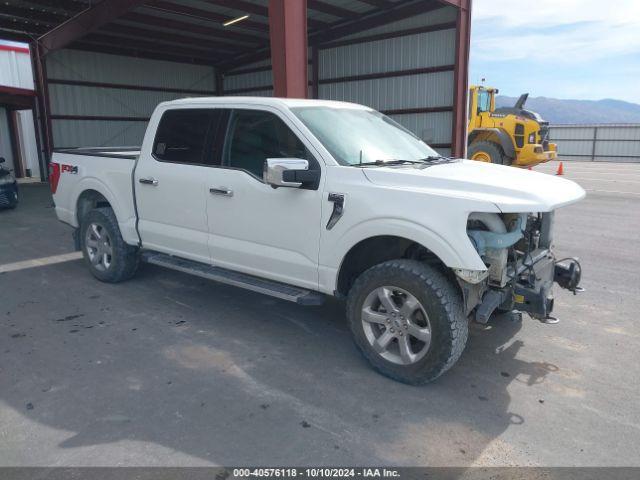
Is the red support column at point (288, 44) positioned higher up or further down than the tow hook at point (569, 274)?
higher up

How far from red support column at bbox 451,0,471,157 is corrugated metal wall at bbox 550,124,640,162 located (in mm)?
22549

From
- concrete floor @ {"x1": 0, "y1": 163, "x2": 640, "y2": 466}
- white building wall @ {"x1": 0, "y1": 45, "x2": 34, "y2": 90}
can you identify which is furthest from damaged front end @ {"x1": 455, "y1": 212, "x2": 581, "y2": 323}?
white building wall @ {"x1": 0, "y1": 45, "x2": 34, "y2": 90}

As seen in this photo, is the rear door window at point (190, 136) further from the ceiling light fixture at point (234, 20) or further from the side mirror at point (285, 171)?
the ceiling light fixture at point (234, 20)

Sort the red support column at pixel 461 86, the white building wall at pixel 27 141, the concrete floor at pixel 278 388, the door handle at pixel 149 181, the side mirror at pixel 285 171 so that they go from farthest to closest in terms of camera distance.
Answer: the white building wall at pixel 27 141, the red support column at pixel 461 86, the door handle at pixel 149 181, the side mirror at pixel 285 171, the concrete floor at pixel 278 388

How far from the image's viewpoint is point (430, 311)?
3473mm

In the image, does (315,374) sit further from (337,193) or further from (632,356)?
(632,356)

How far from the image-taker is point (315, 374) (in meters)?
3.84

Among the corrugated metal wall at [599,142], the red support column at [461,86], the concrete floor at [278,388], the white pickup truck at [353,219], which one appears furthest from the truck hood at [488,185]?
the corrugated metal wall at [599,142]

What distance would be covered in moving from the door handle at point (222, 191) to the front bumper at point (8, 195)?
9336 millimetres

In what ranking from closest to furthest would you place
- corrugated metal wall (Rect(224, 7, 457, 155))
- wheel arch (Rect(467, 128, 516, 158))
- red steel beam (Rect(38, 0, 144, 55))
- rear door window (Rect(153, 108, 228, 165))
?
rear door window (Rect(153, 108, 228, 165))
red steel beam (Rect(38, 0, 144, 55))
corrugated metal wall (Rect(224, 7, 457, 155))
wheel arch (Rect(467, 128, 516, 158))

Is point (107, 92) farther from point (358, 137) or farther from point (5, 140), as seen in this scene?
point (358, 137)

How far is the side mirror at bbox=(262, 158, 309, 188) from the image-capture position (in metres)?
3.73

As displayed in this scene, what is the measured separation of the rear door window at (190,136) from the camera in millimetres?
4785

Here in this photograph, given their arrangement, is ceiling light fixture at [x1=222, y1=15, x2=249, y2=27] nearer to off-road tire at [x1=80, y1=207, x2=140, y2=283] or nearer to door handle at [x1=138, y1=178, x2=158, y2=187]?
off-road tire at [x1=80, y1=207, x2=140, y2=283]
